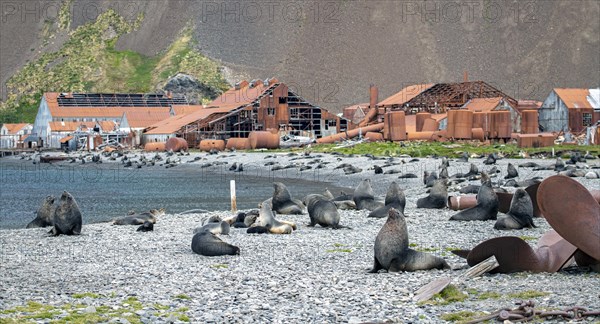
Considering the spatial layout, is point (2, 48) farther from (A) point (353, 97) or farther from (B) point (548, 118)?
(B) point (548, 118)

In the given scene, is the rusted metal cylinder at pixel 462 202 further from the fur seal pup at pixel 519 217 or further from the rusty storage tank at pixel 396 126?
the rusty storage tank at pixel 396 126

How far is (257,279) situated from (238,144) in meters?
63.4

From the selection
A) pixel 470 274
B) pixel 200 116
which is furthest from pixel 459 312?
pixel 200 116

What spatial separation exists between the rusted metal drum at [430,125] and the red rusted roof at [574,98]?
434 inches

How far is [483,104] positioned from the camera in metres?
76.2

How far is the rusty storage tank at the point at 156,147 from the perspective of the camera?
8401 centimetres

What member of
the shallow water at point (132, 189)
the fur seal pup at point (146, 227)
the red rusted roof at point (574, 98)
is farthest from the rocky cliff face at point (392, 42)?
the fur seal pup at point (146, 227)

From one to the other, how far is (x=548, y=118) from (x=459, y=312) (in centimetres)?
7065

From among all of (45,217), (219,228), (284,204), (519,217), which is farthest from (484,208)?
(45,217)

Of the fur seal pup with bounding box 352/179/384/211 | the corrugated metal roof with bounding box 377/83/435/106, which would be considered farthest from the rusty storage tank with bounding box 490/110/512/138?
the fur seal pup with bounding box 352/179/384/211

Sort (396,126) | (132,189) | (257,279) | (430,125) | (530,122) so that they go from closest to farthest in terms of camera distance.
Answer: (257,279) → (132,189) → (396,126) → (530,122) → (430,125)

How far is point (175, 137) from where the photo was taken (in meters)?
81.7

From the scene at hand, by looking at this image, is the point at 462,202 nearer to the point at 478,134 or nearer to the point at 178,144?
the point at 478,134

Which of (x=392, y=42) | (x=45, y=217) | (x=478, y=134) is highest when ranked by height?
(x=392, y=42)
